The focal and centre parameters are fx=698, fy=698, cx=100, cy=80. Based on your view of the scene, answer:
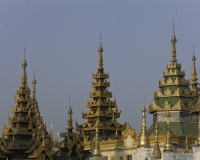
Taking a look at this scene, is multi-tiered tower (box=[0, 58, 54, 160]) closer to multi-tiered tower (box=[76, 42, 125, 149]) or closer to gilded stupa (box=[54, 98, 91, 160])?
gilded stupa (box=[54, 98, 91, 160])

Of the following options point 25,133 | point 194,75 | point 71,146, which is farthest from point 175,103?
point 25,133

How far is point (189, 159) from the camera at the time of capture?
30250mm

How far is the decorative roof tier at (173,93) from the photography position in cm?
5131

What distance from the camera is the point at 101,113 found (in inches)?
2372

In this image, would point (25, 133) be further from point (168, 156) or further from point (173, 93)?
point (168, 156)

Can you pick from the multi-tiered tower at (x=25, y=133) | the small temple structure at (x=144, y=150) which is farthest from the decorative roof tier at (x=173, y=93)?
the small temple structure at (x=144, y=150)

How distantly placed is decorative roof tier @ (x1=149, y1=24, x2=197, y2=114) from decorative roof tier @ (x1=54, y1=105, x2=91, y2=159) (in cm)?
1019

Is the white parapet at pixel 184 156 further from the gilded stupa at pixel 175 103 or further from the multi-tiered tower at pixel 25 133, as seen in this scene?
the multi-tiered tower at pixel 25 133

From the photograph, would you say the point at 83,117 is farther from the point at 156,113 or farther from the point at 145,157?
the point at 145,157

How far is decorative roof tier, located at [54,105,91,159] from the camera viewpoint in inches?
2393

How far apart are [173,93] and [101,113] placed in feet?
32.6

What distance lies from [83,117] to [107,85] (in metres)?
3.58

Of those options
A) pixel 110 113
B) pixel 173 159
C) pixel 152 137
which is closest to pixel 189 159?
pixel 173 159

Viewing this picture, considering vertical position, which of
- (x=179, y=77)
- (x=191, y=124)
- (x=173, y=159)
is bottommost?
(x=173, y=159)
